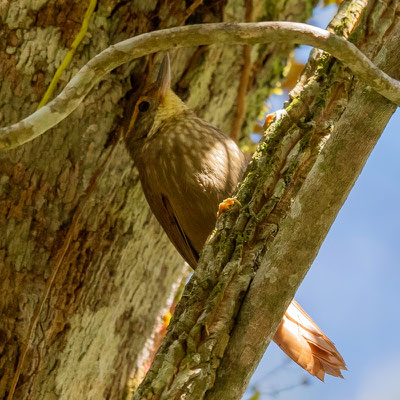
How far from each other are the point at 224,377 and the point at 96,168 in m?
1.46

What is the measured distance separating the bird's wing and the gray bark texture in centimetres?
10

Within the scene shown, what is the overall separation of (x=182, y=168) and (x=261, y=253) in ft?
4.30

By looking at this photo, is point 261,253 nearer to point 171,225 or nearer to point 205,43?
point 205,43

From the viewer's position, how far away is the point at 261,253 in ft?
7.19

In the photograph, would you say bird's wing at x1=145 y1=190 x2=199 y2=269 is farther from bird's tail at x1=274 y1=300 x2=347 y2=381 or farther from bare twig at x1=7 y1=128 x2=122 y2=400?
bird's tail at x1=274 y1=300 x2=347 y2=381

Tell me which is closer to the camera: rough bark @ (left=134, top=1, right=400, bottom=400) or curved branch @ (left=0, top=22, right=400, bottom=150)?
rough bark @ (left=134, top=1, right=400, bottom=400)

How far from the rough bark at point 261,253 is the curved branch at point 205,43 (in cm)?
7

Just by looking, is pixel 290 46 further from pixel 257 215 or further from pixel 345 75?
pixel 257 215

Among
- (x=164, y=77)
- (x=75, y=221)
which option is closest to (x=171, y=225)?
(x=75, y=221)

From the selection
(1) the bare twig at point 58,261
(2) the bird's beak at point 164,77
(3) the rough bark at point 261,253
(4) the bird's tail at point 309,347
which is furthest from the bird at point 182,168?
(3) the rough bark at point 261,253

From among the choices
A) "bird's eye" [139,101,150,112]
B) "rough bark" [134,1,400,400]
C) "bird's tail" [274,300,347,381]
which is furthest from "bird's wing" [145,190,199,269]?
"rough bark" [134,1,400,400]

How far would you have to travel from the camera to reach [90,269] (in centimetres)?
316

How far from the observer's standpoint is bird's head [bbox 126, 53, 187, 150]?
11.2 ft

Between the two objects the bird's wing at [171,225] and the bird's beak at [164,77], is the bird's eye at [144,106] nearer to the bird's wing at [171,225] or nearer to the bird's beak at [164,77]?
the bird's beak at [164,77]
